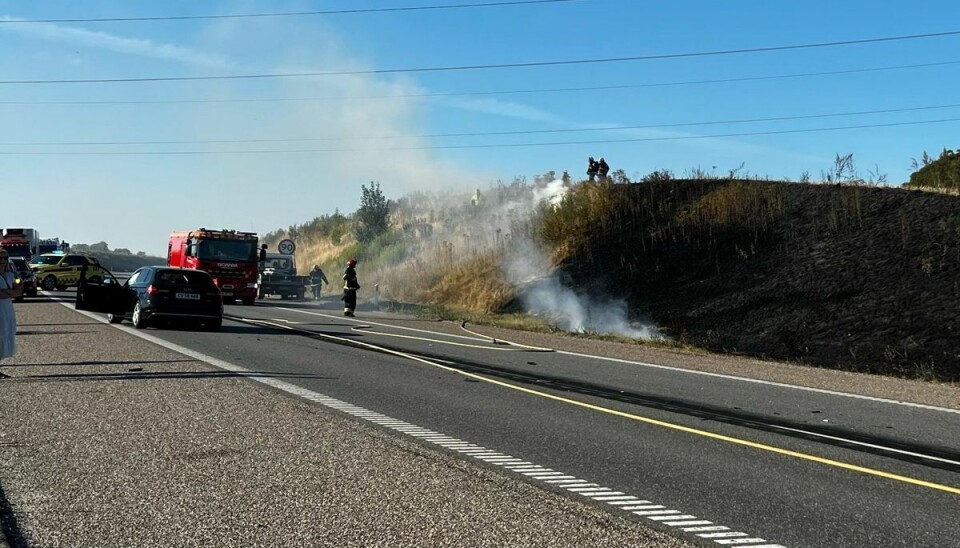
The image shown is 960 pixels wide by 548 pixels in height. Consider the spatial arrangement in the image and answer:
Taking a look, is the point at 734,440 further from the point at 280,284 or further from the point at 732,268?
the point at 280,284

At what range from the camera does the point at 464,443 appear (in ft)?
25.8

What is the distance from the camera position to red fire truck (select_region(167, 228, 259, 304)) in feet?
114

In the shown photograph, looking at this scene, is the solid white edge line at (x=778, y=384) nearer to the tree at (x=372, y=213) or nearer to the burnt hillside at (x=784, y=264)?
the burnt hillside at (x=784, y=264)

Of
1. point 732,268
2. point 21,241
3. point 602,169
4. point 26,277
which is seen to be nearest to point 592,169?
point 602,169


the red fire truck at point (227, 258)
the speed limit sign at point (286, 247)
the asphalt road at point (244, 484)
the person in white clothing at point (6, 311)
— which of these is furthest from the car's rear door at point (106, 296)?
the speed limit sign at point (286, 247)

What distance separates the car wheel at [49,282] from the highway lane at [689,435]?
104 feet

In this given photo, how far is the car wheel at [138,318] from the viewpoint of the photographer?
2106 centimetres

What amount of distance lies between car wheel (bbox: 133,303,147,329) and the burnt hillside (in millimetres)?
12674

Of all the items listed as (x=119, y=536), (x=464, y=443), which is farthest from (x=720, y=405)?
(x=119, y=536)

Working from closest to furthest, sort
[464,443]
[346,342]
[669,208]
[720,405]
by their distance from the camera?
1. [464,443]
2. [720,405]
3. [346,342]
4. [669,208]

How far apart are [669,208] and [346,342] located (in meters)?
15.7

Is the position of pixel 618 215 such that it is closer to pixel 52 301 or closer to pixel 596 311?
pixel 596 311

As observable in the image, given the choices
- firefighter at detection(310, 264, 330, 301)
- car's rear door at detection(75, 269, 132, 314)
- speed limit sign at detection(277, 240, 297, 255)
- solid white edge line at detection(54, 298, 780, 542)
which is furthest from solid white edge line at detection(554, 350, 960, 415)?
speed limit sign at detection(277, 240, 297, 255)

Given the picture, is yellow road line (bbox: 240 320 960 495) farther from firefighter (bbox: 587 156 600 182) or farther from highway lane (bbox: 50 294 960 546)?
firefighter (bbox: 587 156 600 182)
